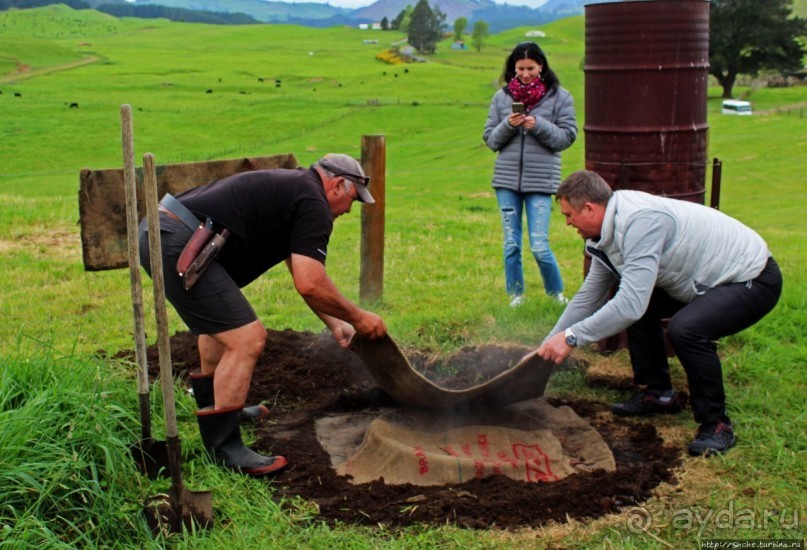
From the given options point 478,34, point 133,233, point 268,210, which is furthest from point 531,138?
point 478,34

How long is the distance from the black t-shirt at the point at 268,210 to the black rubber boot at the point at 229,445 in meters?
0.80

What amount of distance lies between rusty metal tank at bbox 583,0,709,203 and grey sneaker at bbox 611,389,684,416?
1.45 metres

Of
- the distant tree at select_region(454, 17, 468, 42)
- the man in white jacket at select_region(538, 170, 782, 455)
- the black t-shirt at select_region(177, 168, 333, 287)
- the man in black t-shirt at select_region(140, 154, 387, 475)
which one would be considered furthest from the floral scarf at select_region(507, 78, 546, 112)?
the distant tree at select_region(454, 17, 468, 42)

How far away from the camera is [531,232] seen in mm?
7434

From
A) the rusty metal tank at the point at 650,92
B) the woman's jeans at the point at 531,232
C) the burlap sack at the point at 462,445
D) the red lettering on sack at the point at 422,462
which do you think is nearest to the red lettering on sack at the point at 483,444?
the burlap sack at the point at 462,445

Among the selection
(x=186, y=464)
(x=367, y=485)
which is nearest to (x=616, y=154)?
(x=367, y=485)

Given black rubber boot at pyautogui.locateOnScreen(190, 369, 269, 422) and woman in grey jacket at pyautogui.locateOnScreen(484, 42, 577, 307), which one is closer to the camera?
black rubber boot at pyautogui.locateOnScreen(190, 369, 269, 422)

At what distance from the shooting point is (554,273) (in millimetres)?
7531

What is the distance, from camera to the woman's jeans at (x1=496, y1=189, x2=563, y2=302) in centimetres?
736

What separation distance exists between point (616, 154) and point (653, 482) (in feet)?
8.24

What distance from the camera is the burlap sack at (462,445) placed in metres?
4.78

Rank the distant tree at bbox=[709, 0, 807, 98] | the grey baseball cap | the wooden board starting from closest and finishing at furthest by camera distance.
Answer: the grey baseball cap
the wooden board
the distant tree at bbox=[709, 0, 807, 98]

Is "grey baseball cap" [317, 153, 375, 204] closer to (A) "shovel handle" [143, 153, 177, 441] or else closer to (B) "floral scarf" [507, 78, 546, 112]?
(A) "shovel handle" [143, 153, 177, 441]

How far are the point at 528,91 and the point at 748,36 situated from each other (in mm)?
46884
